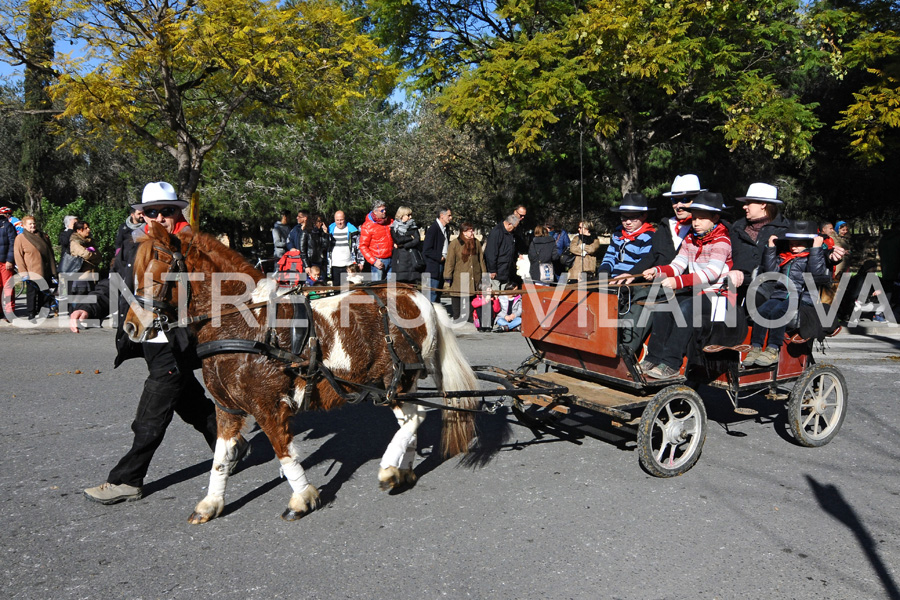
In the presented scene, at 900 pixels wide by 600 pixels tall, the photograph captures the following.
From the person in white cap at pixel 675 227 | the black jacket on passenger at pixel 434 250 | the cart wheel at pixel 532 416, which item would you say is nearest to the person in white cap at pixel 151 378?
the cart wheel at pixel 532 416

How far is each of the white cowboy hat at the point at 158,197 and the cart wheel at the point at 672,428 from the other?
3.46 meters

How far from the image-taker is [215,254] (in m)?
4.09

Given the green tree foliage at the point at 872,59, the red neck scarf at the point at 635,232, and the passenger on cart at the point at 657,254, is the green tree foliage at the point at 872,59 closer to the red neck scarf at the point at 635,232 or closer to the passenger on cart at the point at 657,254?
the passenger on cart at the point at 657,254

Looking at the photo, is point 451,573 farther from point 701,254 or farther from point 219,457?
point 701,254

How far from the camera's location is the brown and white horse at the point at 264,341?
3887 mm

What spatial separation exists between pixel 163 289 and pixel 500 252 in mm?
8584

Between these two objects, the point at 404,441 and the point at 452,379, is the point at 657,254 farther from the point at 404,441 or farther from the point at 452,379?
the point at 404,441

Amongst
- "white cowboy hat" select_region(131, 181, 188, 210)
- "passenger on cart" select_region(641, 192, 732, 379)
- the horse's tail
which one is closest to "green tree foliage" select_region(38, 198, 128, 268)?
"white cowboy hat" select_region(131, 181, 188, 210)

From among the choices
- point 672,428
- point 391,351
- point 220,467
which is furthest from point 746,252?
point 220,467

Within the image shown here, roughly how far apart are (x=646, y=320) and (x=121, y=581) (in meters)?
3.77

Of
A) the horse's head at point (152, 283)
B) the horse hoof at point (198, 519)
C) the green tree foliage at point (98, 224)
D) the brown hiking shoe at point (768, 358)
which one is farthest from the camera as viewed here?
the green tree foliage at point (98, 224)

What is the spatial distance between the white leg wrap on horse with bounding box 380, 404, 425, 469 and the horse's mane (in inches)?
56.7

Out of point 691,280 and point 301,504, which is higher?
point 691,280

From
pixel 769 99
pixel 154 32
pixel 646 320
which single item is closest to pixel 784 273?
pixel 646 320
